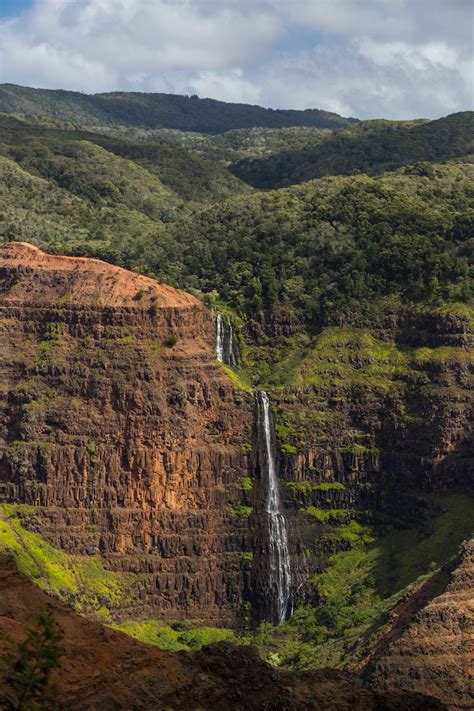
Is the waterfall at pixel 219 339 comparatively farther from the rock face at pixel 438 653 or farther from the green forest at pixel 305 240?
the rock face at pixel 438 653

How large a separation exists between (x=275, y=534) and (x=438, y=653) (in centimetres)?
2784

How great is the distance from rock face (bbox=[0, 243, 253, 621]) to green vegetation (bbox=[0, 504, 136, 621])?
0.74 m

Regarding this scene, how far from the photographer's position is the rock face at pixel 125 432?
114625mm

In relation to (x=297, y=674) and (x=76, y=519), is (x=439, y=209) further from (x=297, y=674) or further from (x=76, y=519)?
(x=297, y=674)

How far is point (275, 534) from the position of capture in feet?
395

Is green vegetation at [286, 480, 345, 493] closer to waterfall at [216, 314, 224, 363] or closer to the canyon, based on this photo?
the canyon

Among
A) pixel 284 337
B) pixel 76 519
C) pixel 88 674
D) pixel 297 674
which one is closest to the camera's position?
pixel 88 674

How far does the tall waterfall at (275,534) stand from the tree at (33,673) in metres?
61.9

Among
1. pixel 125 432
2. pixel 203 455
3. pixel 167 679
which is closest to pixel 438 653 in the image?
pixel 203 455

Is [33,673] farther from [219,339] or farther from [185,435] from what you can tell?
[219,339]

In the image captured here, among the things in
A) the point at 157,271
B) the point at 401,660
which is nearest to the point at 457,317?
the point at 157,271

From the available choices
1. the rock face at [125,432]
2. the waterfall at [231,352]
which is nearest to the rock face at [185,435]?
the rock face at [125,432]

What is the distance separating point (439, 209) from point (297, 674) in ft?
258

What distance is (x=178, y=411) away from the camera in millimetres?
118312
